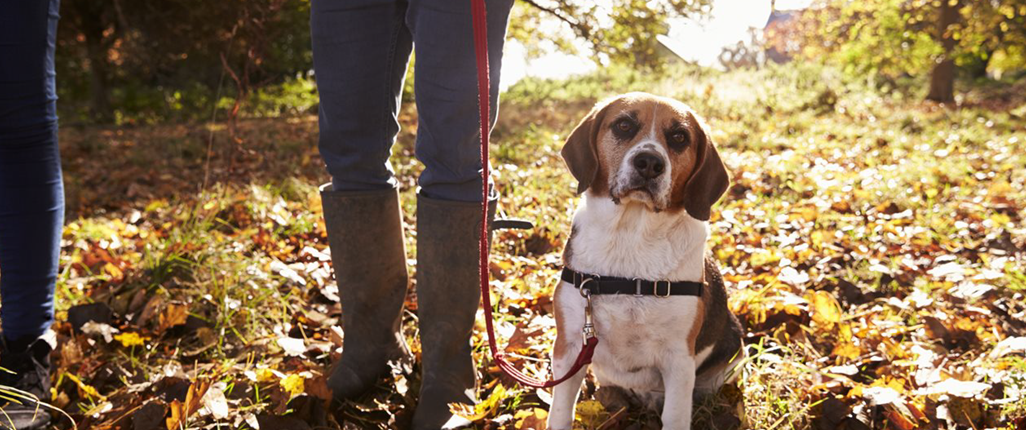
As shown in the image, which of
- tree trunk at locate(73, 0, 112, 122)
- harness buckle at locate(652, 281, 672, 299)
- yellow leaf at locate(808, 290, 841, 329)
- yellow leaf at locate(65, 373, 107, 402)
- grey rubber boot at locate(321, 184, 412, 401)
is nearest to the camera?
harness buckle at locate(652, 281, 672, 299)

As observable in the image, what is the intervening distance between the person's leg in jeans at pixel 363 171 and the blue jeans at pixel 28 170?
931 mm

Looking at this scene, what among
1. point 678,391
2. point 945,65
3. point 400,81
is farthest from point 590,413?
point 945,65

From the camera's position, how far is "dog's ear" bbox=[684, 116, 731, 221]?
2244 mm

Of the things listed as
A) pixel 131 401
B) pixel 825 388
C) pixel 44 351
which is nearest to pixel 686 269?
pixel 825 388

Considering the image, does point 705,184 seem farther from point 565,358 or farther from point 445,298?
point 445,298

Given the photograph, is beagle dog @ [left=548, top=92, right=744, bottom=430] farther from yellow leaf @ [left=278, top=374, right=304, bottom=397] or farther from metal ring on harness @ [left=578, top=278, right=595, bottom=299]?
yellow leaf @ [left=278, top=374, right=304, bottom=397]

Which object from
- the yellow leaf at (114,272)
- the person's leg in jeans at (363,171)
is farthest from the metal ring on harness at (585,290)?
the yellow leaf at (114,272)

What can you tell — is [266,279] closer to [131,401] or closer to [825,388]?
[131,401]

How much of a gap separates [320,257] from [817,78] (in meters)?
13.2

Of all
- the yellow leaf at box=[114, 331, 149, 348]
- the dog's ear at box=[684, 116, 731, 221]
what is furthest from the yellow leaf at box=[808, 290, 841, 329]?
Answer: the yellow leaf at box=[114, 331, 149, 348]

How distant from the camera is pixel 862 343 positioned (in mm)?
2980

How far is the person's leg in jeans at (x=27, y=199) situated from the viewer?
223 cm

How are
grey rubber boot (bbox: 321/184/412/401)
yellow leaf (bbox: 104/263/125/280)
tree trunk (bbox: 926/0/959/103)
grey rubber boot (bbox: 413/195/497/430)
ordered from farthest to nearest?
tree trunk (bbox: 926/0/959/103)
yellow leaf (bbox: 104/263/125/280)
grey rubber boot (bbox: 321/184/412/401)
grey rubber boot (bbox: 413/195/497/430)

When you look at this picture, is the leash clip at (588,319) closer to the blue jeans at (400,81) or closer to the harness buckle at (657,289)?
the harness buckle at (657,289)
